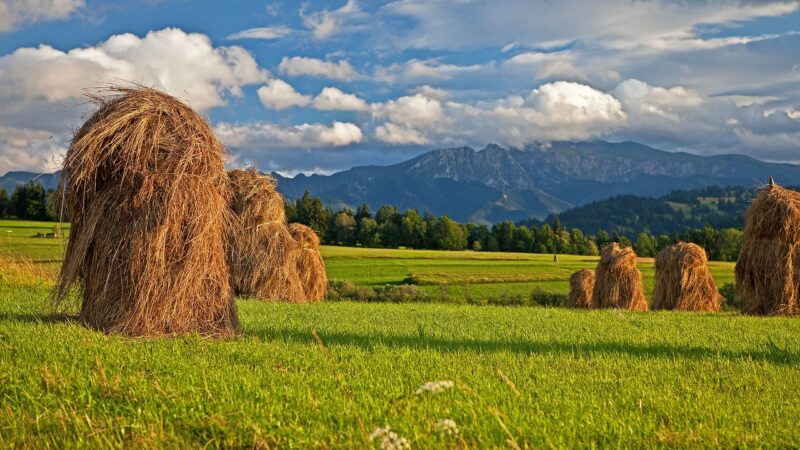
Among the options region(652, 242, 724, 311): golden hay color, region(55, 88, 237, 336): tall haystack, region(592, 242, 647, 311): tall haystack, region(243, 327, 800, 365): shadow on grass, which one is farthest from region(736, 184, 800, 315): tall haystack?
region(55, 88, 237, 336): tall haystack

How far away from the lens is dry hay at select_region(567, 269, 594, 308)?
115 feet

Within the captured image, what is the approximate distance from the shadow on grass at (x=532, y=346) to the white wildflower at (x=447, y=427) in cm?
468

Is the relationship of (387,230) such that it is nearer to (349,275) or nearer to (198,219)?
(349,275)

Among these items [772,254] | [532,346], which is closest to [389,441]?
[532,346]

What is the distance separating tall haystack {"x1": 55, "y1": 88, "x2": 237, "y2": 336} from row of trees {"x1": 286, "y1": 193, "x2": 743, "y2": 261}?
76792 mm

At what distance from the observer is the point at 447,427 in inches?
206

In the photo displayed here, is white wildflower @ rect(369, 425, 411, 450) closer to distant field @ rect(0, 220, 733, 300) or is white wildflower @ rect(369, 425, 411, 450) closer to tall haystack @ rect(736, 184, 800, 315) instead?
tall haystack @ rect(736, 184, 800, 315)

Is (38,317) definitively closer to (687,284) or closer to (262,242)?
(262,242)

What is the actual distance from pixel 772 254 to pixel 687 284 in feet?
27.2

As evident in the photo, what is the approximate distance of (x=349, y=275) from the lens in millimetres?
56188

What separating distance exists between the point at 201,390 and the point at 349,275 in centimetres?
4995

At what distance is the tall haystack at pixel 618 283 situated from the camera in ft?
101

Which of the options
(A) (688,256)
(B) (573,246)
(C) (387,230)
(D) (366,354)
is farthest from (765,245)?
(B) (573,246)

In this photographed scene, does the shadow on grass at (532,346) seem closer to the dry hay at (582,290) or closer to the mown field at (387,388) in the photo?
the mown field at (387,388)
